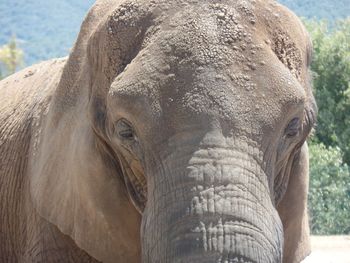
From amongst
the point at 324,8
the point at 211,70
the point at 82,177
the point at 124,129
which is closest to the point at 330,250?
the point at 82,177

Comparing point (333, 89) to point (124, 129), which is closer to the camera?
point (124, 129)

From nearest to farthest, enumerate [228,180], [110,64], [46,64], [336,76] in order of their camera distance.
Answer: [228,180], [110,64], [46,64], [336,76]

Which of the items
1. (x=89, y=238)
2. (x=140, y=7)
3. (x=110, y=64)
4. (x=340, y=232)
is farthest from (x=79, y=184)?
(x=340, y=232)

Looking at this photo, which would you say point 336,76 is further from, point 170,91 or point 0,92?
point 170,91

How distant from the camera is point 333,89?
18.1 metres

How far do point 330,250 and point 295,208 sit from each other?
692 cm

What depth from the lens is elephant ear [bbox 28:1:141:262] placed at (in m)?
4.04

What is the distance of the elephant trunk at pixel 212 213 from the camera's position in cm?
314

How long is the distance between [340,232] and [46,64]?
8223 mm

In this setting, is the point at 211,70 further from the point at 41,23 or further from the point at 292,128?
the point at 41,23

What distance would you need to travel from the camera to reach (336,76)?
18.1m

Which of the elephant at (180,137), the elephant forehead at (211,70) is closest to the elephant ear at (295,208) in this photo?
the elephant at (180,137)

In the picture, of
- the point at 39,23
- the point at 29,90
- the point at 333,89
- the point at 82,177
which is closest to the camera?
the point at 82,177

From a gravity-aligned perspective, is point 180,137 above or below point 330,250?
above
